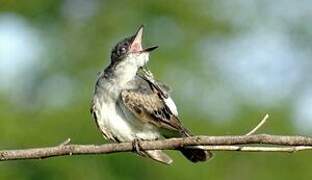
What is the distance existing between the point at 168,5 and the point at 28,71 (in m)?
3.30

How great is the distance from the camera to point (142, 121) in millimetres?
5445

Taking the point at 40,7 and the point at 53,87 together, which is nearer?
the point at 53,87

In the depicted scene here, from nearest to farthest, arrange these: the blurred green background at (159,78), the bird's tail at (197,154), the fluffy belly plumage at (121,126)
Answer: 1. the bird's tail at (197,154)
2. the fluffy belly plumage at (121,126)
3. the blurred green background at (159,78)

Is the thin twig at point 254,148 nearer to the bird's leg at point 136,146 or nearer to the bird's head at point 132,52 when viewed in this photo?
the bird's leg at point 136,146

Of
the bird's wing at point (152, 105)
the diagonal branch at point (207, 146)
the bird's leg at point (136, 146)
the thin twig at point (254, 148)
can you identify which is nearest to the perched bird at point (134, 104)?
the bird's wing at point (152, 105)

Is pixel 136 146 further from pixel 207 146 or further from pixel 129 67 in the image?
pixel 129 67

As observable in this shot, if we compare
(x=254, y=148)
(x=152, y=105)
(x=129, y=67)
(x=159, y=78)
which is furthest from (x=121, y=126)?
(x=159, y=78)

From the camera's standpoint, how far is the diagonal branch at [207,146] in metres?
4.37

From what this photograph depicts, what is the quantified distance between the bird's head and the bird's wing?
12cm

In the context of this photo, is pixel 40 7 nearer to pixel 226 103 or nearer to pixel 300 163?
pixel 226 103

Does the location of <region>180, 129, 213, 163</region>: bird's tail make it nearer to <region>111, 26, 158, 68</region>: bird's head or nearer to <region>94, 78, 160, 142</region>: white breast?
<region>94, 78, 160, 142</region>: white breast

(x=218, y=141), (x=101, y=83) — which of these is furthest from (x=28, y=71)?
(x=218, y=141)

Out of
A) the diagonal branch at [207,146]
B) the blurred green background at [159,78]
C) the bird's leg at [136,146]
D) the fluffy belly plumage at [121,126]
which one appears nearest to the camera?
the diagonal branch at [207,146]

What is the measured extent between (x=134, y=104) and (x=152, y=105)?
3.2 inches
